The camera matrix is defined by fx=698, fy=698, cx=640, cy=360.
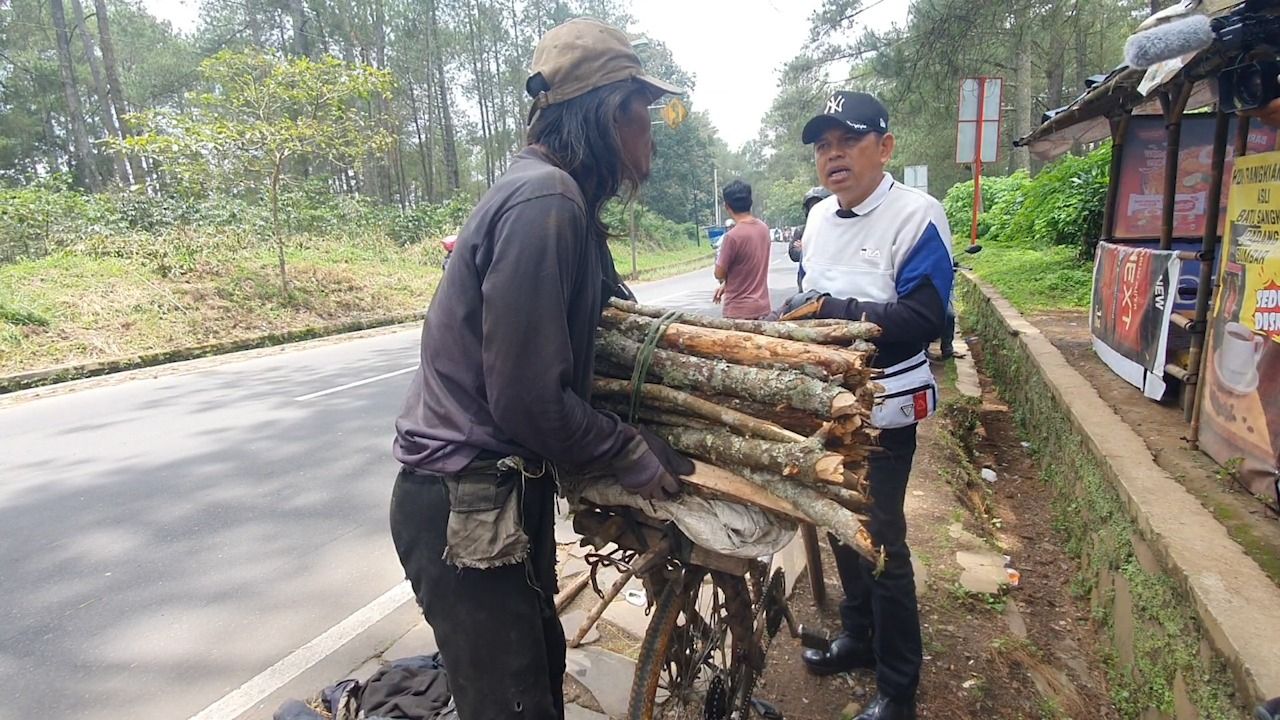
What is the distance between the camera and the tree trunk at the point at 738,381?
1.53 metres

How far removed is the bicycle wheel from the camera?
1.92 meters

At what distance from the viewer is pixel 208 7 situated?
2825 centimetres

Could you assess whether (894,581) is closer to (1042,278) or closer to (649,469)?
(649,469)

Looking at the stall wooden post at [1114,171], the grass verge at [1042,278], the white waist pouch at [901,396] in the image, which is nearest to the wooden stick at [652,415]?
the white waist pouch at [901,396]

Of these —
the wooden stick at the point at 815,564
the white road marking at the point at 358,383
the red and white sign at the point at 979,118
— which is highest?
the red and white sign at the point at 979,118

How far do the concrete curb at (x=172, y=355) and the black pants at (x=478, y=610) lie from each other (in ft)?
31.8

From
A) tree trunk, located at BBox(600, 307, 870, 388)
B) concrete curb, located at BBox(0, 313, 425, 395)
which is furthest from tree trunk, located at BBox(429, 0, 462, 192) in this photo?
tree trunk, located at BBox(600, 307, 870, 388)

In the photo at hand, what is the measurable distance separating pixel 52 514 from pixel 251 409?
2528 millimetres

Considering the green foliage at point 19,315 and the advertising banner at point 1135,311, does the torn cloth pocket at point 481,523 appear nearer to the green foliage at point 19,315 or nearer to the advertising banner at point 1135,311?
the advertising banner at point 1135,311

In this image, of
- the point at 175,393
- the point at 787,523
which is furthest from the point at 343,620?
the point at 175,393

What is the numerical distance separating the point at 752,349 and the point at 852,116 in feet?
3.26

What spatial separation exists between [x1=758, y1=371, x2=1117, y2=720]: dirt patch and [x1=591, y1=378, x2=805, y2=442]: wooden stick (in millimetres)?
1376

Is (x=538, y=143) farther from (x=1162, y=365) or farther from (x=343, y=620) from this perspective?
(x=1162, y=365)

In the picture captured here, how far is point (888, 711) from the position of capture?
7.42ft
